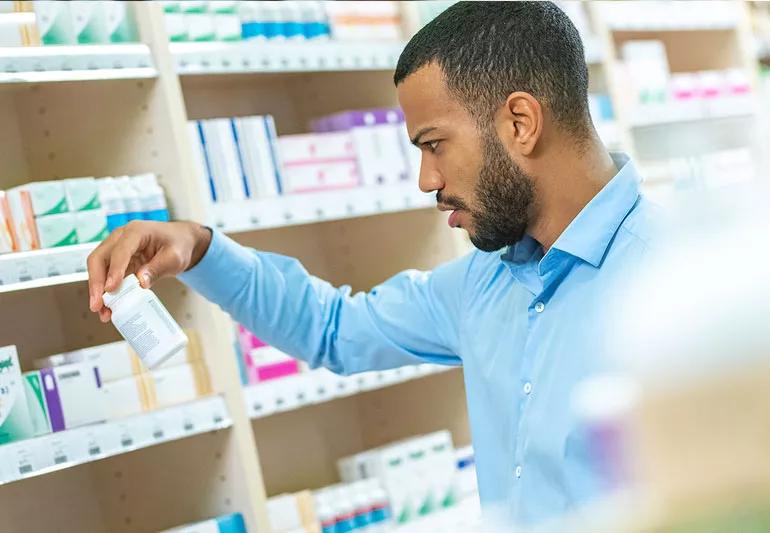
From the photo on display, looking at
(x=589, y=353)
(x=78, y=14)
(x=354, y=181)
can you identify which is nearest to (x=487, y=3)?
(x=589, y=353)

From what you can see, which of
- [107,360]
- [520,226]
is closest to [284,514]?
[107,360]

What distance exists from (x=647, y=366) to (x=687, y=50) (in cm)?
465

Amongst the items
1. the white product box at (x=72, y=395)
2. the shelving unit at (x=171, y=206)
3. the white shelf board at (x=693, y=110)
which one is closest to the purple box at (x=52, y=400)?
the white product box at (x=72, y=395)

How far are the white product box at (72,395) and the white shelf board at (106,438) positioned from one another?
0.06m

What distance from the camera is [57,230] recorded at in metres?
2.13

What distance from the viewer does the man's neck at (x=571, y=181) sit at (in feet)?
5.30

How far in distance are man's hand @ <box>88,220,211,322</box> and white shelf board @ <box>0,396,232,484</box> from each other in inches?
17.1

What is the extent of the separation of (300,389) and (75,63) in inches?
38.1

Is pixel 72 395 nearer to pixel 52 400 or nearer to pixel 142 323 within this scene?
pixel 52 400

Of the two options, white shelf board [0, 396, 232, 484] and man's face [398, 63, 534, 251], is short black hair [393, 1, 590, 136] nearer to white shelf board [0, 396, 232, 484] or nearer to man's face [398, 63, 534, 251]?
man's face [398, 63, 534, 251]

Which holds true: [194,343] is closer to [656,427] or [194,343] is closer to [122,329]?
[122,329]

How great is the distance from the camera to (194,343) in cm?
236

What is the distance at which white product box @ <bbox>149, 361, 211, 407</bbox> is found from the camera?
89.2 inches

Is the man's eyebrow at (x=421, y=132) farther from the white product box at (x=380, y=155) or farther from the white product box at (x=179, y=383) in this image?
the white product box at (x=380, y=155)
